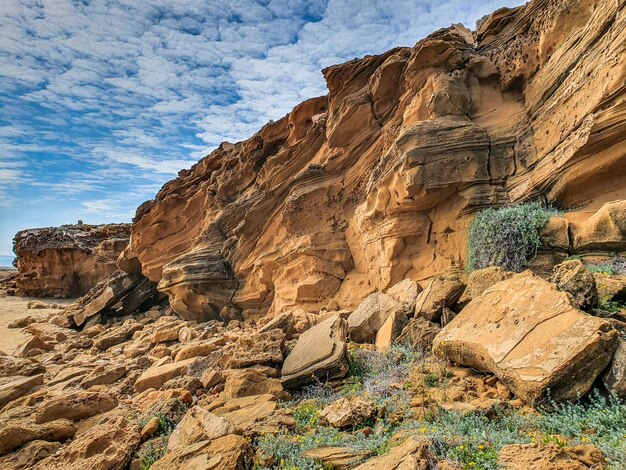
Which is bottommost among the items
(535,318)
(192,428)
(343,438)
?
(343,438)

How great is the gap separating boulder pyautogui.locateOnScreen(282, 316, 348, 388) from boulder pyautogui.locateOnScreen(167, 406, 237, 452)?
170 centimetres

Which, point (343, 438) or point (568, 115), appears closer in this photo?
point (343, 438)

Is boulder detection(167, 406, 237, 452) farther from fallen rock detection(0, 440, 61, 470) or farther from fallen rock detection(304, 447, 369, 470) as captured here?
fallen rock detection(0, 440, 61, 470)

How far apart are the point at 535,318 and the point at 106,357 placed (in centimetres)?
1171

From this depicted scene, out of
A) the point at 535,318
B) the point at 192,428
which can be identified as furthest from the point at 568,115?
the point at 192,428

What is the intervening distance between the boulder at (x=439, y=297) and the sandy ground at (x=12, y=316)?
16.2m

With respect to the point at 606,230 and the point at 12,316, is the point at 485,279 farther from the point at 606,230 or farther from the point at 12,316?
the point at 12,316

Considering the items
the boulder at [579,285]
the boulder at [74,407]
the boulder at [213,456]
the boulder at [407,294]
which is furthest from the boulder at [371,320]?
the boulder at [74,407]

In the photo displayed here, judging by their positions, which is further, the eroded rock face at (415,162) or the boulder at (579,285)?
the eroded rock face at (415,162)

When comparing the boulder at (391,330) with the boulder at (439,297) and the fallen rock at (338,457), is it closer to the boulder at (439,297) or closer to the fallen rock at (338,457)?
the boulder at (439,297)

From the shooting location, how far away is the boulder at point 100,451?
3.85m

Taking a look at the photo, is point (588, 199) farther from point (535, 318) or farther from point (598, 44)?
point (535, 318)

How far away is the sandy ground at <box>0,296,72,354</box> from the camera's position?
608 inches

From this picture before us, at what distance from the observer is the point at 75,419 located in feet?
18.4
